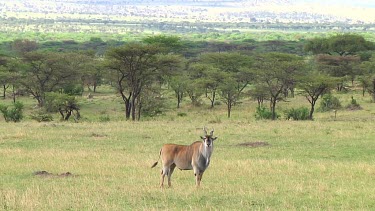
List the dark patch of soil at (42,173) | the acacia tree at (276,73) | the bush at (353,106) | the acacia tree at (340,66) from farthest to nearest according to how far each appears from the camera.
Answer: the acacia tree at (340,66)
the acacia tree at (276,73)
the bush at (353,106)
the dark patch of soil at (42,173)

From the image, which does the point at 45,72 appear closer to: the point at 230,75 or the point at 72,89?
the point at 72,89

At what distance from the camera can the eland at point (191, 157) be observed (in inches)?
494

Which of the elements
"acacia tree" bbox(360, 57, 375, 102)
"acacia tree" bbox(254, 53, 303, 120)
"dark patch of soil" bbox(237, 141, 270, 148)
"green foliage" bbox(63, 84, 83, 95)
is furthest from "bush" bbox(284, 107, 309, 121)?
"green foliage" bbox(63, 84, 83, 95)

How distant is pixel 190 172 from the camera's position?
52.3 feet

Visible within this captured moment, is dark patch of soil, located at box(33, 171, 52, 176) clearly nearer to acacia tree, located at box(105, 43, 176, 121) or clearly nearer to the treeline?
the treeline

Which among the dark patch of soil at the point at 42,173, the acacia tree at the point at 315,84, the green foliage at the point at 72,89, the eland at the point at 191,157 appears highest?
the eland at the point at 191,157

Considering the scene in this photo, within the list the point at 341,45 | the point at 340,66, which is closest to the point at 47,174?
the point at 340,66

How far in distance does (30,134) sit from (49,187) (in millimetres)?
13342

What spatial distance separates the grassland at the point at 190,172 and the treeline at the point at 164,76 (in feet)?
30.7

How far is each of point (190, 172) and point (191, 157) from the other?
123 inches

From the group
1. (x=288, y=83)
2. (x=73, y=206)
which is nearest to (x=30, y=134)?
(x=73, y=206)

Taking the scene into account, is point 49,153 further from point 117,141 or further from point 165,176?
point 165,176

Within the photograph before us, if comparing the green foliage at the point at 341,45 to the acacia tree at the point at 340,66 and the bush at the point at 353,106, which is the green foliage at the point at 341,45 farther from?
the bush at the point at 353,106

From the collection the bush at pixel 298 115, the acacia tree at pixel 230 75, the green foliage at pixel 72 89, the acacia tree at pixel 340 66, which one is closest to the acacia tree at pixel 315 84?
the bush at pixel 298 115
